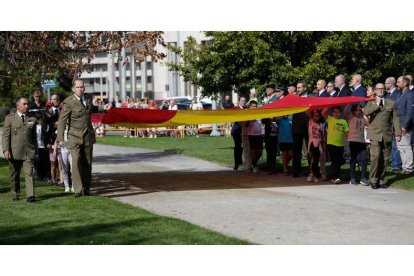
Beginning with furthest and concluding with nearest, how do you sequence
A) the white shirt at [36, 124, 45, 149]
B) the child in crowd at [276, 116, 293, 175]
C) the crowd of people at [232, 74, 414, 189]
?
the child in crowd at [276, 116, 293, 175], the white shirt at [36, 124, 45, 149], the crowd of people at [232, 74, 414, 189]

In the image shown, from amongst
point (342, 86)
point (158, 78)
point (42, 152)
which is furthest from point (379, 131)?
point (158, 78)

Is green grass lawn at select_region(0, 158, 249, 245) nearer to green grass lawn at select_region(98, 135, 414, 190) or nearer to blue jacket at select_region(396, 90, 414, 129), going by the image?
green grass lawn at select_region(98, 135, 414, 190)

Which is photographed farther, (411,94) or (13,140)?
(411,94)

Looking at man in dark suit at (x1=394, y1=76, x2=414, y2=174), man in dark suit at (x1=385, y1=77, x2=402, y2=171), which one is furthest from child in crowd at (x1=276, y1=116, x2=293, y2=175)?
man in dark suit at (x1=394, y1=76, x2=414, y2=174)

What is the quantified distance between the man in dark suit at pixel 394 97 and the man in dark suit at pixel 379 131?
2.58 metres

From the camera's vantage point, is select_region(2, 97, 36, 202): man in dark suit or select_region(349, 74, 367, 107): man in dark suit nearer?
select_region(2, 97, 36, 202): man in dark suit

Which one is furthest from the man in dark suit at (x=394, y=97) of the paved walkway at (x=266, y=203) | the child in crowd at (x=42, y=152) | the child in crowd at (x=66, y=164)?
the child in crowd at (x=42, y=152)

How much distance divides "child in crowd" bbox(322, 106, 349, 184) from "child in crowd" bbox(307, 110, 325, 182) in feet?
1.11

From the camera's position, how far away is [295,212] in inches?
512

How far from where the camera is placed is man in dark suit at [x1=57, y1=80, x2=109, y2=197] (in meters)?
15.6

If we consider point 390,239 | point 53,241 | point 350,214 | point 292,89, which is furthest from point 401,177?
point 53,241

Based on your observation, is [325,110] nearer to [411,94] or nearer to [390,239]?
[411,94]

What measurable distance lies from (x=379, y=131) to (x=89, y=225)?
734 cm

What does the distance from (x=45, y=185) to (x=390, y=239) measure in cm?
984
